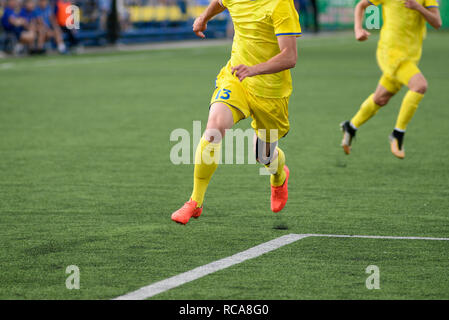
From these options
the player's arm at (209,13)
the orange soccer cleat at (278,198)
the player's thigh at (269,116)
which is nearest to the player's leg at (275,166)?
the orange soccer cleat at (278,198)

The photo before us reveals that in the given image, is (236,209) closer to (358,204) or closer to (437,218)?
(358,204)

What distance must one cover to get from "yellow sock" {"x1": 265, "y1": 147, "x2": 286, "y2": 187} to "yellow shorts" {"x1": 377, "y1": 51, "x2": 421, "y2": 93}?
3.29 metres

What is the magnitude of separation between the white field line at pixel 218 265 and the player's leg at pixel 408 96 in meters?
3.74

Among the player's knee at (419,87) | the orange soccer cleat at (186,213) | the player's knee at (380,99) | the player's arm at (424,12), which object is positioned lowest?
the orange soccer cleat at (186,213)

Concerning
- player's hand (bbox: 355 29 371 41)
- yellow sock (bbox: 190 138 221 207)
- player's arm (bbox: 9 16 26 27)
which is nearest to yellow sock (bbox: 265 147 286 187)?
yellow sock (bbox: 190 138 221 207)

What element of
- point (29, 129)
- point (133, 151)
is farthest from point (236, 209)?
point (29, 129)

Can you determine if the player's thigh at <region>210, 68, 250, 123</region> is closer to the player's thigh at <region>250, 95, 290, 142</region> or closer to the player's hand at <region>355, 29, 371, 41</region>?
the player's thigh at <region>250, 95, 290, 142</region>

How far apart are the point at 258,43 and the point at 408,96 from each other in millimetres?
3966

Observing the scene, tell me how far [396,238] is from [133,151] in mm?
5047

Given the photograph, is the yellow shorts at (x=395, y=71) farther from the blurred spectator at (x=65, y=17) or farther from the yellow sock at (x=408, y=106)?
the blurred spectator at (x=65, y=17)

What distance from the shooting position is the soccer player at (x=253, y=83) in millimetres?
6371

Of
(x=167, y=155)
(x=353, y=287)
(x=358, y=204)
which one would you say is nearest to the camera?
(x=353, y=287)

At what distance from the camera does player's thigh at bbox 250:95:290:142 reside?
6.68 m
